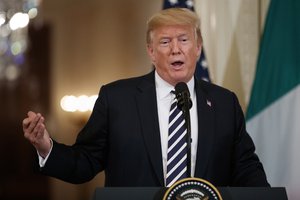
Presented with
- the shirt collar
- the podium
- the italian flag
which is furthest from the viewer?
the italian flag

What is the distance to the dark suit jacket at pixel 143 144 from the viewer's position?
210 centimetres

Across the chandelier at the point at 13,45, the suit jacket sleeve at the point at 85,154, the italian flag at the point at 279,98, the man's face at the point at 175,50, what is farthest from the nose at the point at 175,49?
the chandelier at the point at 13,45

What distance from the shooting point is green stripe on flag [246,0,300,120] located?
2836 millimetres

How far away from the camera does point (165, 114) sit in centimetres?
220

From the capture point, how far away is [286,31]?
2891mm

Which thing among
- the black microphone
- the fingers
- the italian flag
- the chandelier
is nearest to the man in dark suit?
the fingers

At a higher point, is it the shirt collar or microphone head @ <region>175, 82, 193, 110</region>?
microphone head @ <region>175, 82, 193, 110</region>

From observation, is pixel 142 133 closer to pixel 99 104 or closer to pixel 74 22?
pixel 99 104

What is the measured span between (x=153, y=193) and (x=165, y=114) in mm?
609

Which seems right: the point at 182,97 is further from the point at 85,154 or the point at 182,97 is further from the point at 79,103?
the point at 79,103

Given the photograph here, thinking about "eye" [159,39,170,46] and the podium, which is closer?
the podium

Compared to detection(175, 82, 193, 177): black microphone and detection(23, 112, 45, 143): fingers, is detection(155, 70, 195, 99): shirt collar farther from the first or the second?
detection(23, 112, 45, 143): fingers

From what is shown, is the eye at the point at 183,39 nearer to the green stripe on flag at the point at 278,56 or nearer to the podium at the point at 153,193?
the podium at the point at 153,193

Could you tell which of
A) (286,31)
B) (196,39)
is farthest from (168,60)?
(286,31)
